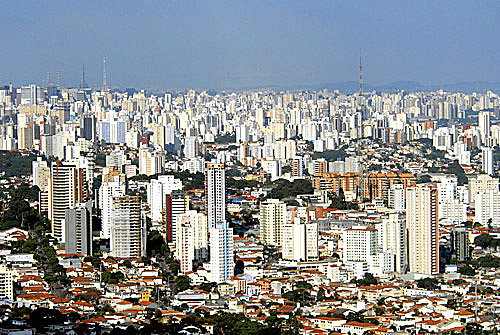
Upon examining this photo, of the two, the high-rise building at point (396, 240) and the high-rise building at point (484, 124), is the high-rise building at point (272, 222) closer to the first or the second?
the high-rise building at point (396, 240)

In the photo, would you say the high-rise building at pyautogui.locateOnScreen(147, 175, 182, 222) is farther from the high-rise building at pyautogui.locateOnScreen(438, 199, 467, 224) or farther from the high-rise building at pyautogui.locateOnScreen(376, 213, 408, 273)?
the high-rise building at pyautogui.locateOnScreen(438, 199, 467, 224)

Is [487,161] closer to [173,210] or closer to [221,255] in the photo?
[173,210]

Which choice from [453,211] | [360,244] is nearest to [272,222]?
[360,244]

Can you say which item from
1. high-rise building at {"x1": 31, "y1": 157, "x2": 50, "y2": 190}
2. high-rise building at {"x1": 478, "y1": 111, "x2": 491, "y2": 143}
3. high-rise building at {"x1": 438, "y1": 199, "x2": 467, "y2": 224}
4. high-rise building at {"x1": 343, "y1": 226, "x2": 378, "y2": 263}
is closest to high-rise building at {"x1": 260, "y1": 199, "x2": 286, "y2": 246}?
high-rise building at {"x1": 343, "y1": 226, "x2": 378, "y2": 263}

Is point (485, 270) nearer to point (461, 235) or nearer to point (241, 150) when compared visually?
point (461, 235)

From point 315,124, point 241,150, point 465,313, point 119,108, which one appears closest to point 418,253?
point 465,313

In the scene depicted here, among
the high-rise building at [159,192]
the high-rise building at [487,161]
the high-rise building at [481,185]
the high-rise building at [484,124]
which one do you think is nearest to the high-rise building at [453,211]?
the high-rise building at [481,185]
